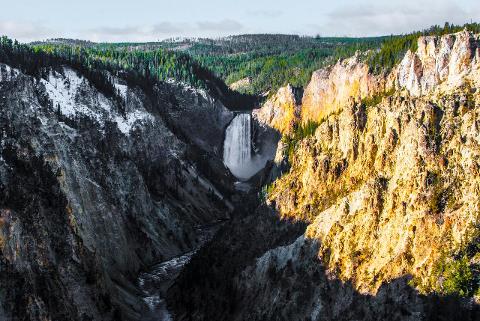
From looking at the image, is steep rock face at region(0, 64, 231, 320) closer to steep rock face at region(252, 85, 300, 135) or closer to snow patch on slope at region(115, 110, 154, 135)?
snow patch on slope at region(115, 110, 154, 135)

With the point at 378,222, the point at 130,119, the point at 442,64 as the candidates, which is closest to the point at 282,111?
the point at 130,119

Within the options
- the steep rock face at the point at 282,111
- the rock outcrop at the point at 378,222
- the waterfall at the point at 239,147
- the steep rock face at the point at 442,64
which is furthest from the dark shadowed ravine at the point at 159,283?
the waterfall at the point at 239,147

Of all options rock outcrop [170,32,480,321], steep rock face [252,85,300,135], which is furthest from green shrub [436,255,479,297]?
steep rock face [252,85,300,135]

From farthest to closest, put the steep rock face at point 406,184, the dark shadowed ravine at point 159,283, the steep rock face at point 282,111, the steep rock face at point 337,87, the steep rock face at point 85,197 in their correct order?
the steep rock face at point 282,111
the steep rock face at point 337,87
the dark shadowed ravine at point 159,283
the steep rock face at point 85,197
the steep rock face at point 406,184

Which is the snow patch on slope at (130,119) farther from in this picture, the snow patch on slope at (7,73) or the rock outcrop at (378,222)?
the rock outcrop at (378,222)

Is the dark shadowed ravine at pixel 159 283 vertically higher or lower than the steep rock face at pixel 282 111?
lower

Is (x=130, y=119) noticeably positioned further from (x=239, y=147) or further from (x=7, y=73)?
(x=239, y=147)
